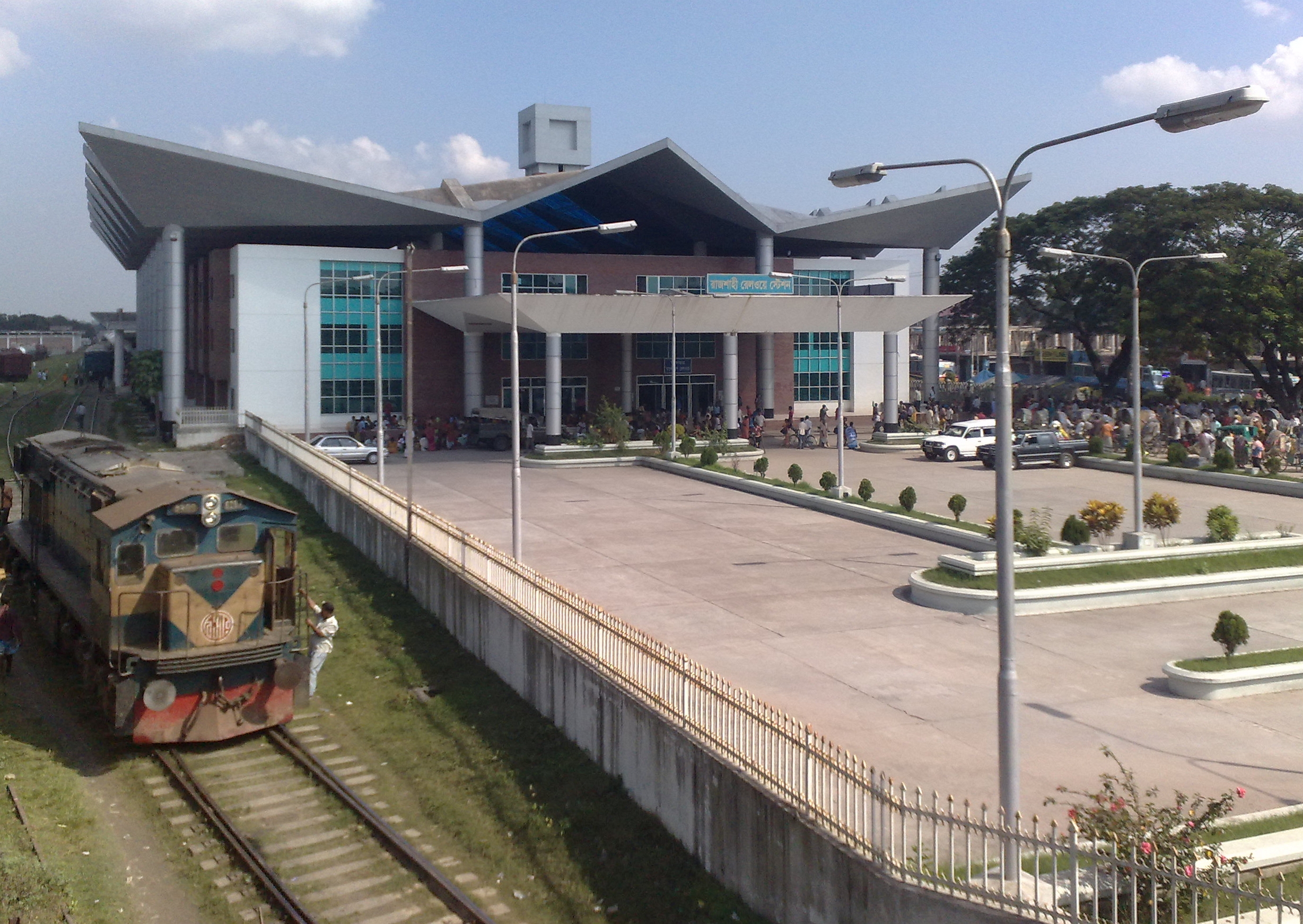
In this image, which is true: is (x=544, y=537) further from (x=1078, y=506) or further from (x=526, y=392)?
(x=526, y=392)

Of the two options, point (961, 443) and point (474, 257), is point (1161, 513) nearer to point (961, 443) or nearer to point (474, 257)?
point (961, 443)

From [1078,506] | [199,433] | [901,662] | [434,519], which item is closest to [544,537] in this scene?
[434,519]

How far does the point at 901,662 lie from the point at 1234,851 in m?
7.36

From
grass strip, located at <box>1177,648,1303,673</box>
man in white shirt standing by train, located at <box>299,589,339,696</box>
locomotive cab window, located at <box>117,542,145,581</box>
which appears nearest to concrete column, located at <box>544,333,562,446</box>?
man in white shirt standing by train, located at <box>299,589,339,696</box>

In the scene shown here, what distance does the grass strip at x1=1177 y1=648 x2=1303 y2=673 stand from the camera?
15008mm

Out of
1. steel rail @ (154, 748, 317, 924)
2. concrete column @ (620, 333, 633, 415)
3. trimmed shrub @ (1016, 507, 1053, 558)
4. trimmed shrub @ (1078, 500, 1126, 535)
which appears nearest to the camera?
steel rail @ (154, 748, 317, 924)

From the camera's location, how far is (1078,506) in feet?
102

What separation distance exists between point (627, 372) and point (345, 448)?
59.9 ft

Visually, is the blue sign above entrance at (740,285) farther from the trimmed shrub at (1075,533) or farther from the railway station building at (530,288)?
the trimmed shrub at (1075,533)

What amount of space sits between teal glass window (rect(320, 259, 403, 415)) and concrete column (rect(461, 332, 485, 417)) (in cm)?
342

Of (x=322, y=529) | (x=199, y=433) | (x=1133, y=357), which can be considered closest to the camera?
(x=1133, y=357)

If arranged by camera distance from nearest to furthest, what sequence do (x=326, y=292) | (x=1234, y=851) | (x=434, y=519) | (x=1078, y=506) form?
(x=1234, y=851) < (x=434, y=519) < (x=1078, y=506) < (x=326, y=292)

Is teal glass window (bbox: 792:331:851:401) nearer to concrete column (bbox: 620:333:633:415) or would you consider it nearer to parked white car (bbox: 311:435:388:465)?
concrete column (bbox: 620:333:633:415)

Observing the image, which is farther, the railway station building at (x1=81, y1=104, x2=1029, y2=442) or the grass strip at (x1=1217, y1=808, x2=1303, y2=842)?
the railway station building at (x1=81, y1=104, x2=1029, y2=442)
